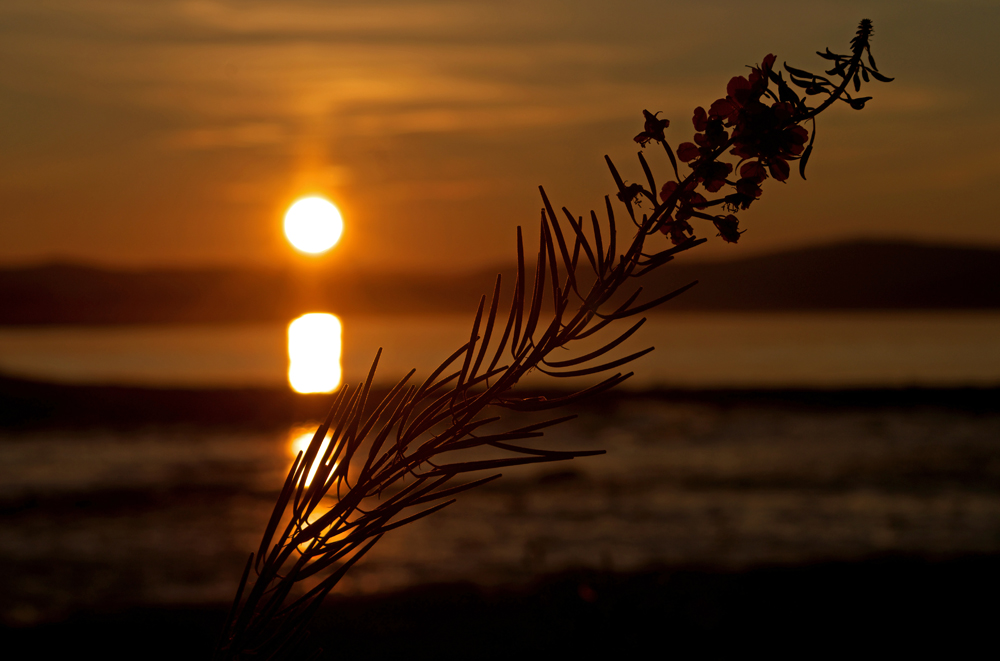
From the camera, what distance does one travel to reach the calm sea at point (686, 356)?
145ft

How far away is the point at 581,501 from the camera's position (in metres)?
18.7

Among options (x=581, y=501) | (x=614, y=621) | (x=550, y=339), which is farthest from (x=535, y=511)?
(x=550, y=339)

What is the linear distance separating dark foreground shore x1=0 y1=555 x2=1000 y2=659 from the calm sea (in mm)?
27777

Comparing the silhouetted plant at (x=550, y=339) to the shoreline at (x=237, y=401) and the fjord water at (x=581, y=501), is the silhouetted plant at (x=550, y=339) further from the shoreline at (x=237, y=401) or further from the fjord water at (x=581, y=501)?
the shoreline at (x=237, y=401)

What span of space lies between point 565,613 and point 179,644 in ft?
15.4

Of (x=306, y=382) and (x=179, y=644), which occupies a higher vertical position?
(x=306, y=382)

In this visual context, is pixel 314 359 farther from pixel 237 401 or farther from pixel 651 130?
pixel 651 130

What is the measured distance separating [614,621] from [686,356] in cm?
→ 4913

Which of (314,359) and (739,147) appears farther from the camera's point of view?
(314,359)

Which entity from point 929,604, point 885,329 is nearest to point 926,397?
point 929,604

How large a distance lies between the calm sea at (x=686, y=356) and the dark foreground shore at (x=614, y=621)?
27777mm

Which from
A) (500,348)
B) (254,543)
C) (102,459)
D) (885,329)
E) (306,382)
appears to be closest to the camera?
(500,348)

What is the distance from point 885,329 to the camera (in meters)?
85.4

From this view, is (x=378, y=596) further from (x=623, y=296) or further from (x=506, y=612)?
(x=623, y=296)
